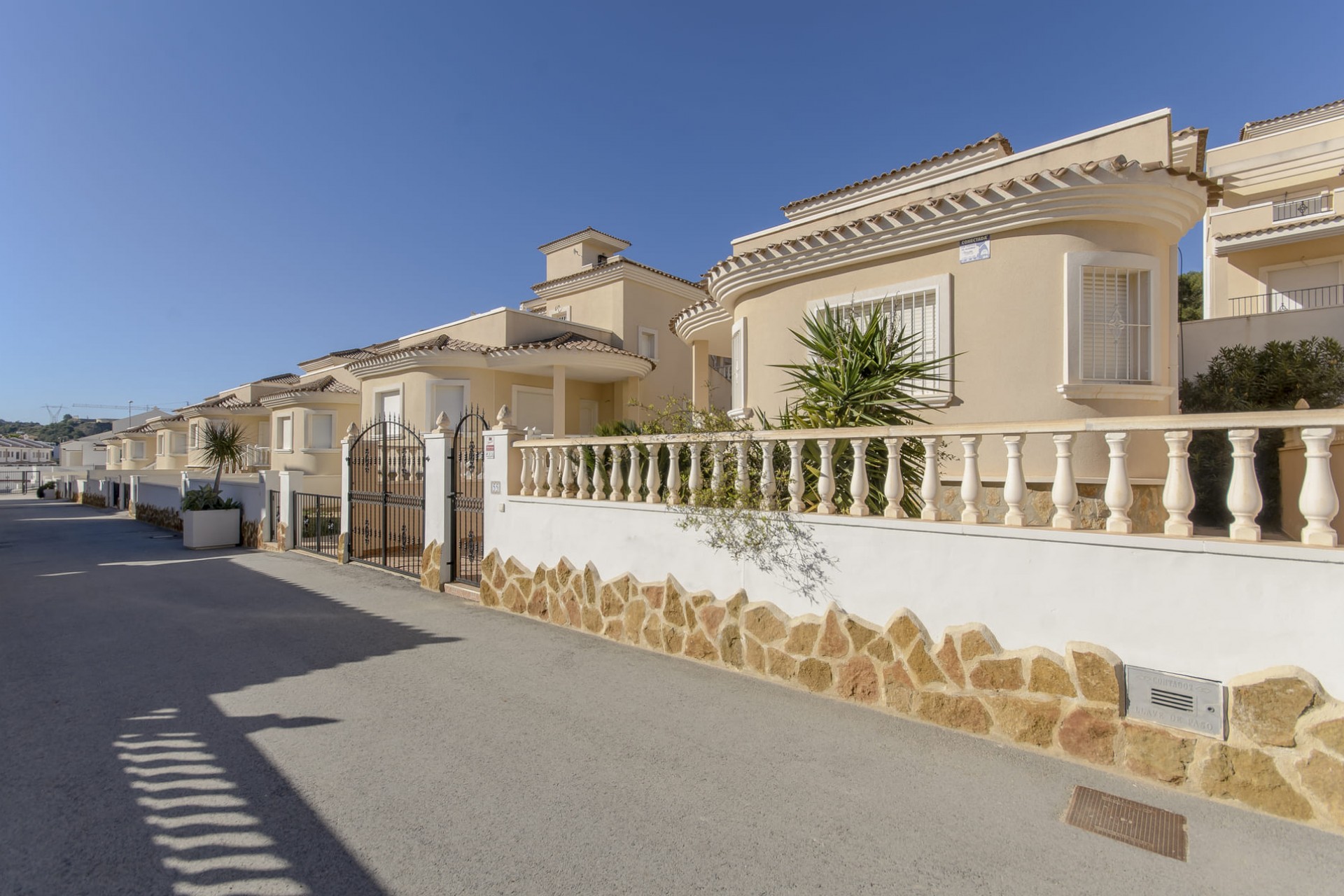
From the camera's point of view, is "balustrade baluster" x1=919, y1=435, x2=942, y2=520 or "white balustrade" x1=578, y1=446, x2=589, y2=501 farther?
"white balustrade" x1=578, y1=446, x2=589, y2=501

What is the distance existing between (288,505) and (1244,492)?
51.2 ft

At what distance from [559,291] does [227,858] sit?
826 inches

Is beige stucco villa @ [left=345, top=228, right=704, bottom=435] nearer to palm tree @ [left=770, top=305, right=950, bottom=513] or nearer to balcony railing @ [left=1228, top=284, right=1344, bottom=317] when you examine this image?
palm tree @ [left=770, top=305, right=950, bottom=513]

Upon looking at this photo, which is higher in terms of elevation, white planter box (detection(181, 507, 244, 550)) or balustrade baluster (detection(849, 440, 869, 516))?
balustrade baluster (detection(849, 440, 869, 516))

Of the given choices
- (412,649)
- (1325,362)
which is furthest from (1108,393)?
(412,649)

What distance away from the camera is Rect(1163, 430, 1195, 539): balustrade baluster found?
377cm

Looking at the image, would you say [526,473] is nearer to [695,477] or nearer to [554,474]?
[554,474]

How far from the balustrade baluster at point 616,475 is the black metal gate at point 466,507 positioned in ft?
9.32

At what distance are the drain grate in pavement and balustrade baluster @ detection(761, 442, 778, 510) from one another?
9.41 feet

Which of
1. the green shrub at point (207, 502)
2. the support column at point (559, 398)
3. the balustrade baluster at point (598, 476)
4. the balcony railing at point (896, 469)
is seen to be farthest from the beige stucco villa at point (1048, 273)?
the green shrub at point (207, 502)

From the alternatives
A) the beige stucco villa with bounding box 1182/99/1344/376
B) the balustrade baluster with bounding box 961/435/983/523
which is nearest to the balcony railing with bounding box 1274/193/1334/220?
the beige stucco villa with bounding box 1182/99/1344/376

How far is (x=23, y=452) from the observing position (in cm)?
8825

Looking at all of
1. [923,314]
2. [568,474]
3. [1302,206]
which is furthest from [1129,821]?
[1302,206]

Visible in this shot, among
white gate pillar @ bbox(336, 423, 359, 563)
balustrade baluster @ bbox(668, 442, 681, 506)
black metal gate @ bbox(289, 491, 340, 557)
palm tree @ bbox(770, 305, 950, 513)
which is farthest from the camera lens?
black metal gate @ bbox(289, 491, 340, 557)
